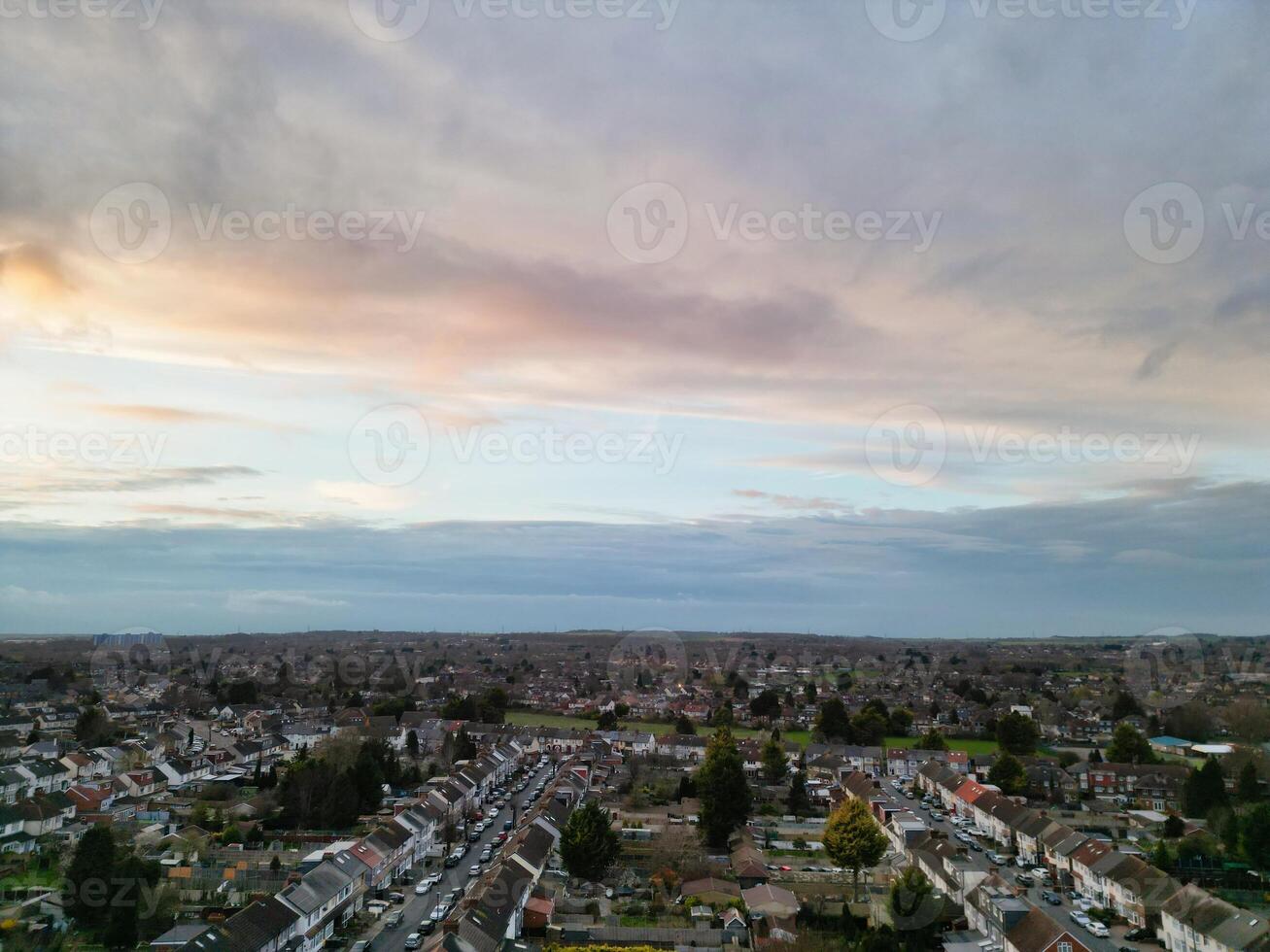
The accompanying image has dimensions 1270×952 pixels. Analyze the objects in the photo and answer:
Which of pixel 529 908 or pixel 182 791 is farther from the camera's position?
pixel 182 791

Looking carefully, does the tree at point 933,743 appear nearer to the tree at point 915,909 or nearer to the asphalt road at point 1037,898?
the asphalt road at point 1037,898

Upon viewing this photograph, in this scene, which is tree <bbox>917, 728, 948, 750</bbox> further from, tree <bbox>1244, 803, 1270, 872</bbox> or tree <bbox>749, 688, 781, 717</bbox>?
tree <bbox>1244, 803, 1270, 872</bbox>

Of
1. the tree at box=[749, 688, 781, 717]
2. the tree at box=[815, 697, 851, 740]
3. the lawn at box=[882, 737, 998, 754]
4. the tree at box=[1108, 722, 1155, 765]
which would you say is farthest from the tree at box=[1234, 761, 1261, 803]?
the tree at box=[749, 688, 781, 717]

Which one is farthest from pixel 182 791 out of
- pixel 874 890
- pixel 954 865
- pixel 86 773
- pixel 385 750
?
pixel 954 865

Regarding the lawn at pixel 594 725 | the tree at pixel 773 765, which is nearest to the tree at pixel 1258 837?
the tree at pixel 773 765

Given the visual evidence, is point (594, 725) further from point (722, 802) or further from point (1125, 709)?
point (1125, 709)

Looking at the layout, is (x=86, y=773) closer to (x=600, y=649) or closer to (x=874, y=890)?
(x=874, y=890)
